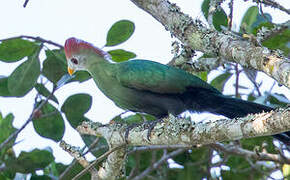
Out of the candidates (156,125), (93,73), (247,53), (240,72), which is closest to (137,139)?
(156,125)

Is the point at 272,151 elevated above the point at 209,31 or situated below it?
below

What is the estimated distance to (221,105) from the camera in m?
3.37

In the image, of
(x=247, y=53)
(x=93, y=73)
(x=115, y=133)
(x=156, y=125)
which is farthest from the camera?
(x=93, y=73)

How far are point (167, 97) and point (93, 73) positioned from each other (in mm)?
649

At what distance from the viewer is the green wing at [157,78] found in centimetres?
332

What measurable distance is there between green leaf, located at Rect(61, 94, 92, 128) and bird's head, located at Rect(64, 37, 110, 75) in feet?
0.72

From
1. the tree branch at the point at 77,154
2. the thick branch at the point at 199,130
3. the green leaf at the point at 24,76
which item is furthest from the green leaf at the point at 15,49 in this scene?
Answer: the tree branch at the point at 77,154

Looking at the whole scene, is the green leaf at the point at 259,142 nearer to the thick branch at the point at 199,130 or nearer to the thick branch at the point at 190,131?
the thick branch at the point at 190,131

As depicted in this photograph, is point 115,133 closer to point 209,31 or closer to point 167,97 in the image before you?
point 167,97

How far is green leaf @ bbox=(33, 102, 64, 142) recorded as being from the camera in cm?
372

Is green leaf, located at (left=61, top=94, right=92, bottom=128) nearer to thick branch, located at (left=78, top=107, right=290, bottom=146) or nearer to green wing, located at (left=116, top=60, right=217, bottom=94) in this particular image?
green wing, located at (left=116, top=60, right=217, bottom=94)

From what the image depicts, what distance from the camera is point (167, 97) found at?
3400 mm

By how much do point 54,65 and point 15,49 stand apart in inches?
11.9

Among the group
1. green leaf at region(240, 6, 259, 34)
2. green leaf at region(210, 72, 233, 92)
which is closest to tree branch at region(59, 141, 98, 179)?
green leaf at region(210, 72, 233, 92)
